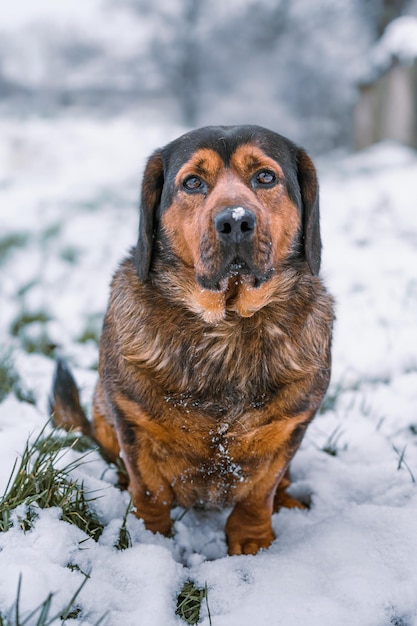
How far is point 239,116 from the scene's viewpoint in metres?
21.3

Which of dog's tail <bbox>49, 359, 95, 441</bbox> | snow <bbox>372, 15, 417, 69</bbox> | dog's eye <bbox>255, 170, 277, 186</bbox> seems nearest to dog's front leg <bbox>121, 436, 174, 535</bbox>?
dog's tail <bbox>49, 359, 95, 441</bbox>

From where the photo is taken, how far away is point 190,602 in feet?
5.64

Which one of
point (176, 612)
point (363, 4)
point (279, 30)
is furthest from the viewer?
point (279, 30)

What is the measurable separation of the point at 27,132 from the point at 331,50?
32.0 ft

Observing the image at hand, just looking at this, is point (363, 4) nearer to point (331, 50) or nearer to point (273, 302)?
point (331, 50)

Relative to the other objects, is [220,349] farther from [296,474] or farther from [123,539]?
[296,474]

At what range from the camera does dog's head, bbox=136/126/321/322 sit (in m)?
1.88

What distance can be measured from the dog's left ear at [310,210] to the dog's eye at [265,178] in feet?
0.67

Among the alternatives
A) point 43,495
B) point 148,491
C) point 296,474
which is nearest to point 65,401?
point 148,491

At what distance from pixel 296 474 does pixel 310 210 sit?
127 centimetres

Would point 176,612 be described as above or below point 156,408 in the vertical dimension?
below

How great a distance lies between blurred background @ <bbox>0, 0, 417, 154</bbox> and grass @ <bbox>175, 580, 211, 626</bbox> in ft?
54.5

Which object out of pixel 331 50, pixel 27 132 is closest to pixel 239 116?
pixel 331 50

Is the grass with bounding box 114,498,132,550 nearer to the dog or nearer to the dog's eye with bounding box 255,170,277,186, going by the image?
the dog
